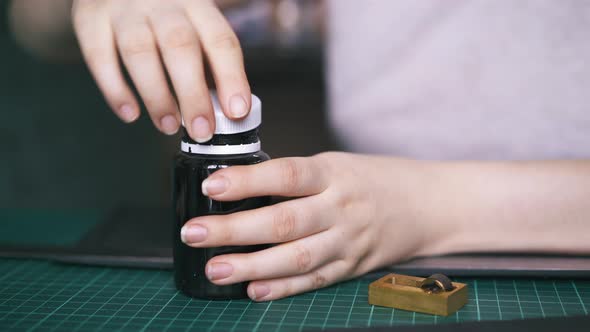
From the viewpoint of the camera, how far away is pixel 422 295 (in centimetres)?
64

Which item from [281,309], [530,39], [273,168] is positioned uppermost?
[530,39]

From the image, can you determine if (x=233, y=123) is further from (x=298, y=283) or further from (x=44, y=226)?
(x=44, y=226)

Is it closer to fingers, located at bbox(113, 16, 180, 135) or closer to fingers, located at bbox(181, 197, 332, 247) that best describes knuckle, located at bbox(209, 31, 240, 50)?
fingers, located at bbox(113, 16, 180, 135)

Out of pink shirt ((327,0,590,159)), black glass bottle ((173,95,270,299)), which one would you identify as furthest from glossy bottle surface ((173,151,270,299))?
pink shirt ((327,0,590,159))

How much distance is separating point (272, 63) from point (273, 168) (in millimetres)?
1971

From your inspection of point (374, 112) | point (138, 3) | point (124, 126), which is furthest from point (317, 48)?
point (138, 3)

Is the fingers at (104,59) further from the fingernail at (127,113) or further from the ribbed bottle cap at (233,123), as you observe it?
the ribbed bottle cap at (233,123)

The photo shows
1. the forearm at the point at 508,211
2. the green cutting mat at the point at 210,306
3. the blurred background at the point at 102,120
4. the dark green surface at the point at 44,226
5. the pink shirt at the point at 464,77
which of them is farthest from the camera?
the blurred background at the point at 102,120

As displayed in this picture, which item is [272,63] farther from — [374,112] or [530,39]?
[530,39]

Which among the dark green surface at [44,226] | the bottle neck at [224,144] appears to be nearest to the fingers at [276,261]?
the bottle neck at [224,144]

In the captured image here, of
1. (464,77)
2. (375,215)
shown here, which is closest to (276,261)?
(375,215)

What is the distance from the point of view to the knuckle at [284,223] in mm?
674

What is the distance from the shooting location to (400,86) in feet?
4.00

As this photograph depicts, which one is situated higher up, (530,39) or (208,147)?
(530,39)
